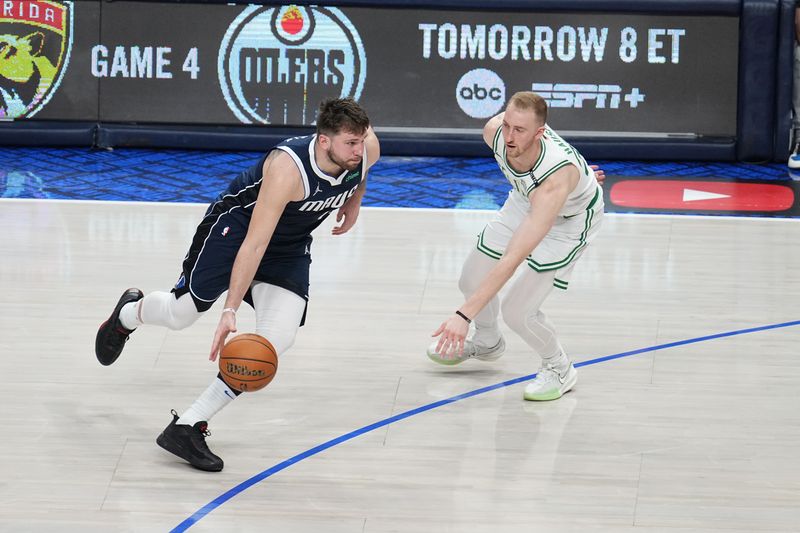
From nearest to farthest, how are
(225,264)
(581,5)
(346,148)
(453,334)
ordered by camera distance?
(453,334) < (346,148) < (225,264) < (581,5)

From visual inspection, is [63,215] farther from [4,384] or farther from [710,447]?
[710,447]

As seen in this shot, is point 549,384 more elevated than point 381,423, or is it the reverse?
point 549,384

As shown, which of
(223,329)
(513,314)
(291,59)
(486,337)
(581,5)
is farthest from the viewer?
(291,59)

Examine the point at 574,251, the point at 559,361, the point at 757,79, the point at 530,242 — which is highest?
the point at 757,79

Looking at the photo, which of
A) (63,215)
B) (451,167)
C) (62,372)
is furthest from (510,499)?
(451,167)

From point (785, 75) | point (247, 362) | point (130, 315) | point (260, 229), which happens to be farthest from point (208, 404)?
point (785, 75)

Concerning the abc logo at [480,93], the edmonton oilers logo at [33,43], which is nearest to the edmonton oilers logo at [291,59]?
the abc logo at [480,93]

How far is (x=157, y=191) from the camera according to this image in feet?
32.7

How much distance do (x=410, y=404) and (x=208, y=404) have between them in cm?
112

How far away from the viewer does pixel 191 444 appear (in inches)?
218

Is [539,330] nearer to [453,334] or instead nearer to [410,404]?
[410,404]

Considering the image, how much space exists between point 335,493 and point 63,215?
183 inches

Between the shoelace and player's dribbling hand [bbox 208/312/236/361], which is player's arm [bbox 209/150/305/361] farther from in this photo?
the shoelace

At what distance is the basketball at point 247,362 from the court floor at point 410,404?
1.35ft
